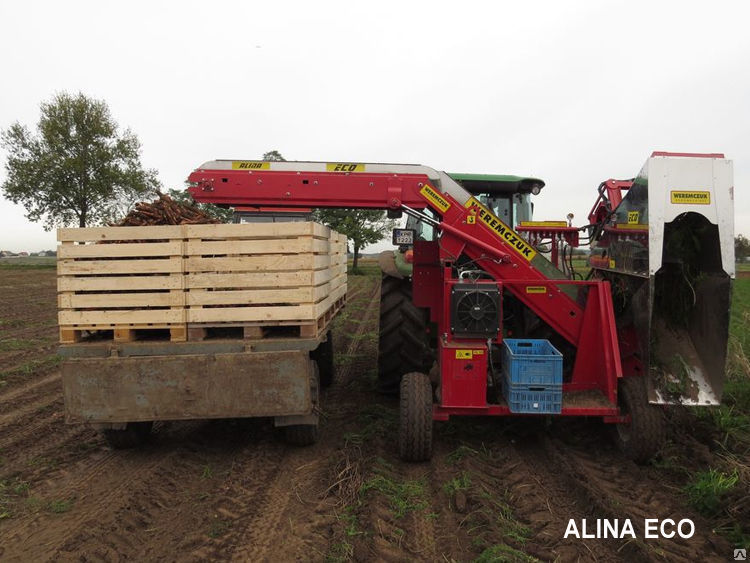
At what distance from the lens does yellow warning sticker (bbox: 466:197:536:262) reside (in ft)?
14.8

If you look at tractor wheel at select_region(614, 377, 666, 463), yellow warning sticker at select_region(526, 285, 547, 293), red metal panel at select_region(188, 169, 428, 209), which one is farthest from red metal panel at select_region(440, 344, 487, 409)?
red metal panel at select_region(188, 169, 428, 209)

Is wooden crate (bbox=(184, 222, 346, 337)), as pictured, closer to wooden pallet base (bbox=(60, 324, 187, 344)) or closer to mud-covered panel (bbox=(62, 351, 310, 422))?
wooden pallet base (bbox=(60, 324, 187, 344))

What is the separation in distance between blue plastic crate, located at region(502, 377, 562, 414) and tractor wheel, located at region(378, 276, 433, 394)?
5.11 ft

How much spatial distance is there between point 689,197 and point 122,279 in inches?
179

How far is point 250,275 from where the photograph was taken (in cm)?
395

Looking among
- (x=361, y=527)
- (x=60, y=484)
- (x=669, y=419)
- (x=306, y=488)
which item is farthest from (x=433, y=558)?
(x=669, y=419)

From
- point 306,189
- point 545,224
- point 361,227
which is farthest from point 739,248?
point 361,227

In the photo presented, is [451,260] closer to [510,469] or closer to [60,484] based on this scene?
[510,469]

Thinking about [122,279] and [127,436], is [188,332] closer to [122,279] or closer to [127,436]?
[122,279]

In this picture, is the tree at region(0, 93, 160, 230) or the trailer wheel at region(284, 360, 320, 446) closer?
the trailer wheel at region(284, 360, 320, 446)

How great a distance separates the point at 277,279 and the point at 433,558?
7.55 ft

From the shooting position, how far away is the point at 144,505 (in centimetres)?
344

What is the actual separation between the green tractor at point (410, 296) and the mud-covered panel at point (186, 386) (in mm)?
1737

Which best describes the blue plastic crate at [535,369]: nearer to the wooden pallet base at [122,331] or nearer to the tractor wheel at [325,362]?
the wooden pallet base at [122,331]
